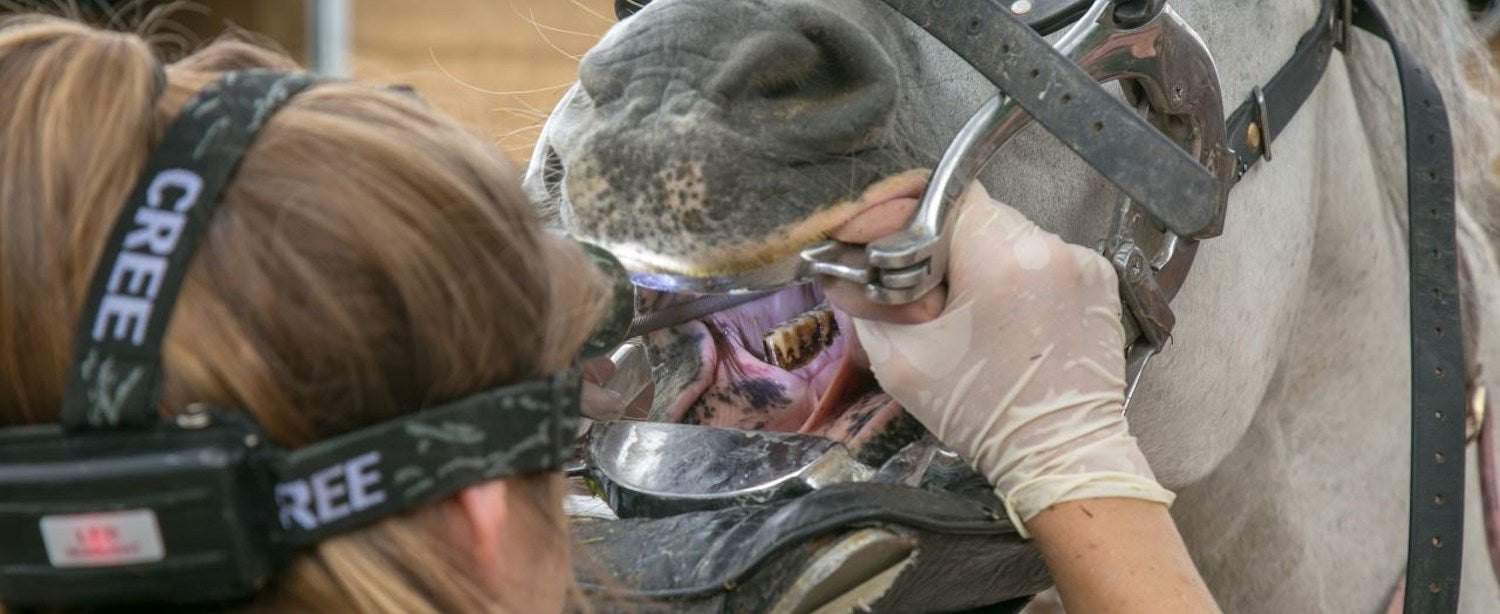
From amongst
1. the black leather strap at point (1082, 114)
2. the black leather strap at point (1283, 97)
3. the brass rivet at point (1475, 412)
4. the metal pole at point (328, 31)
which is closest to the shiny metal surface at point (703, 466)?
the black leather strap at point (1082, 114)

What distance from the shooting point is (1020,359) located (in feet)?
3.68

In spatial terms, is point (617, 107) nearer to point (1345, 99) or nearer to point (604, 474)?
point (604, 474)

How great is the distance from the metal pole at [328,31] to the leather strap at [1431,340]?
414 cm

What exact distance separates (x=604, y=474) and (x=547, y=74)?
414 cm

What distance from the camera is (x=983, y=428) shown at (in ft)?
3.73

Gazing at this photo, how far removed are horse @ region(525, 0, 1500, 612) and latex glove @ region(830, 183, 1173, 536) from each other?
10cm

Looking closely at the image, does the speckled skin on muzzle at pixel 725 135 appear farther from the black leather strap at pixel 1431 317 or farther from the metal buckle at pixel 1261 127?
the black leather strap at pixel 1431 317

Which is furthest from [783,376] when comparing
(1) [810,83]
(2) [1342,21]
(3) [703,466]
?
(2) [1342,21]

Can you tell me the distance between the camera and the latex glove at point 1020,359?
1.12 meters

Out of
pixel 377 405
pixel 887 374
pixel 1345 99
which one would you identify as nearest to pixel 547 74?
pixel 1345 99

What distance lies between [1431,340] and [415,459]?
3.76 ft

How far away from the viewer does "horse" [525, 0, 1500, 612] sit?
115cm

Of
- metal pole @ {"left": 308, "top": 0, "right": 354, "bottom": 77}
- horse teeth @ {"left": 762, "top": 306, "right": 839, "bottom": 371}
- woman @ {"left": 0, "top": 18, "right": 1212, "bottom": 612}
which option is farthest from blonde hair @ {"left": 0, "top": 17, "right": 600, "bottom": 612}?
metal pole @ {"left": 308, "top": 0, "right": 354, "bottom": 77}

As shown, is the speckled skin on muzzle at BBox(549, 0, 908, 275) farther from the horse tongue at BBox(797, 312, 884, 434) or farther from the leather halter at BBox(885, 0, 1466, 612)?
the leather halter at BBox(885, 0, 1466, 612)
